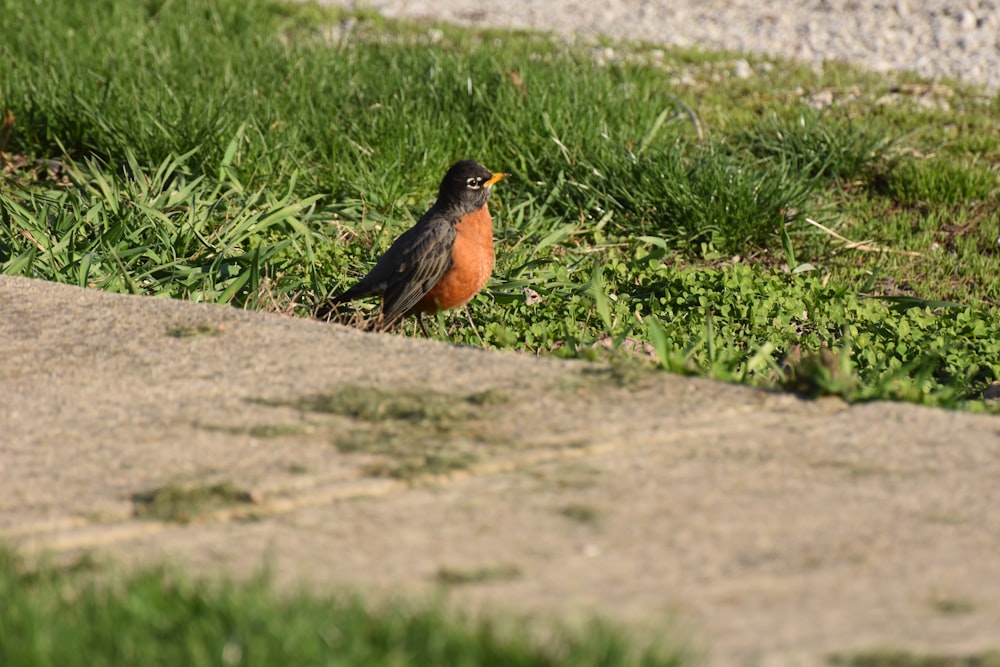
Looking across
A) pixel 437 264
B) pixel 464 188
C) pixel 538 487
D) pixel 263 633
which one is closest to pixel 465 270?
pixel 437 264

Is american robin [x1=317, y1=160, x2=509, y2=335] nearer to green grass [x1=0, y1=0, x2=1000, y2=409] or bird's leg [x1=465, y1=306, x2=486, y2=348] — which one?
bird's leg [x1=465, y1=306, x2=486, y2=348]

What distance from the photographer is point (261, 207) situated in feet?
21.0

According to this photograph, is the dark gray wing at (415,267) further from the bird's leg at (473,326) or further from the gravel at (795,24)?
the gravel at (795,24)

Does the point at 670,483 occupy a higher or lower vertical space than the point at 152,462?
higher

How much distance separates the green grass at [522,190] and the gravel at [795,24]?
225 centimetres

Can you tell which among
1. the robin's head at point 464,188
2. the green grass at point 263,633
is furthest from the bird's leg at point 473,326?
the green grass at point 263,633

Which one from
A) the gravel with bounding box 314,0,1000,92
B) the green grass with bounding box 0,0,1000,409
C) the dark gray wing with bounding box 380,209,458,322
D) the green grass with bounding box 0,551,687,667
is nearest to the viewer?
the green grass with bounding box 0,551,687,667

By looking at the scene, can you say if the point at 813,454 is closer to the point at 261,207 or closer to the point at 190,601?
the point at 190,601

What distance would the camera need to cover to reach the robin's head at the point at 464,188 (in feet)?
18.2

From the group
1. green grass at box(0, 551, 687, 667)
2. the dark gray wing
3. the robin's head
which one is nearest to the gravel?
the robin's head

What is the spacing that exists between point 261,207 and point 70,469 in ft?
12.0

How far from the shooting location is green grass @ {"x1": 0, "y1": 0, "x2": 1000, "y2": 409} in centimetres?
542

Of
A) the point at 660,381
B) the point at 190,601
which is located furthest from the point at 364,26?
the point at 190,601

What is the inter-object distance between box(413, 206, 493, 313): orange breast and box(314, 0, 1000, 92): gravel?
5943 millimetres
